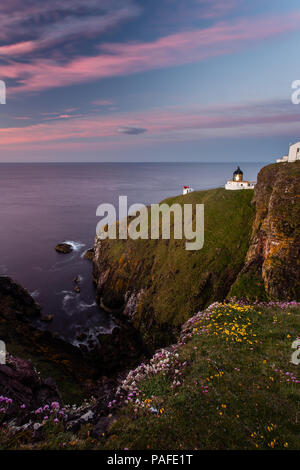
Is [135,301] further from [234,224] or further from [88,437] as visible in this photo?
[88,437]

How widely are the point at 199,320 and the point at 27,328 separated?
3435 cm

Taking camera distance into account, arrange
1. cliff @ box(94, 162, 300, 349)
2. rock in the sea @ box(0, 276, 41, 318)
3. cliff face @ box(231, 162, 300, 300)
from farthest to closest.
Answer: rock in the sea @ box(0, 276, 41, 318)
cliff @ box(94, 162, 300, 349)
cliff face @ box(231, 162, 300, 300)

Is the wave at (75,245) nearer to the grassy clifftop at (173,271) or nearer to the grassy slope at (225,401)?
the grassy clifftop at (173,271)

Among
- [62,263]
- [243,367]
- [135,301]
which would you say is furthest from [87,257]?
[243,367]

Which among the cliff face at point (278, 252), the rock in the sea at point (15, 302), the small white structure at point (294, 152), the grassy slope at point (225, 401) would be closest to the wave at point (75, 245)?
the rock in the sea at point (15, 302)

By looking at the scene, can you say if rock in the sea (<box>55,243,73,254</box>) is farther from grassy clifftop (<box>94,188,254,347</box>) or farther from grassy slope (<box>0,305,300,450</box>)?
grassy slope (<box>0,305,300,450</box>)

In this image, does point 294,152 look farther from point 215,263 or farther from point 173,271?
point 173,271

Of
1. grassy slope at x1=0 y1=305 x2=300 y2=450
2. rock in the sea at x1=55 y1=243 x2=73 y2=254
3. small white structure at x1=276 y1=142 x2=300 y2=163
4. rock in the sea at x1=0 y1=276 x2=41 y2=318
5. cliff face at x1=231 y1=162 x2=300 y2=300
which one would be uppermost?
small white structure at x1=276 y1=142 x2=300 y2=163

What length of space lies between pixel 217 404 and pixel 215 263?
32.2 metres

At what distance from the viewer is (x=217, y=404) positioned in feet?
31.1

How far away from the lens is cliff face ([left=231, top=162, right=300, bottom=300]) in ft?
86.9

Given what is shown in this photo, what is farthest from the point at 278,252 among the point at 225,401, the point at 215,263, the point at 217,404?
the point at 217,404

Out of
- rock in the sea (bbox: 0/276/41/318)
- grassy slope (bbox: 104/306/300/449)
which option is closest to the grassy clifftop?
rock in the sea (bbox: 0/276/41/318)
